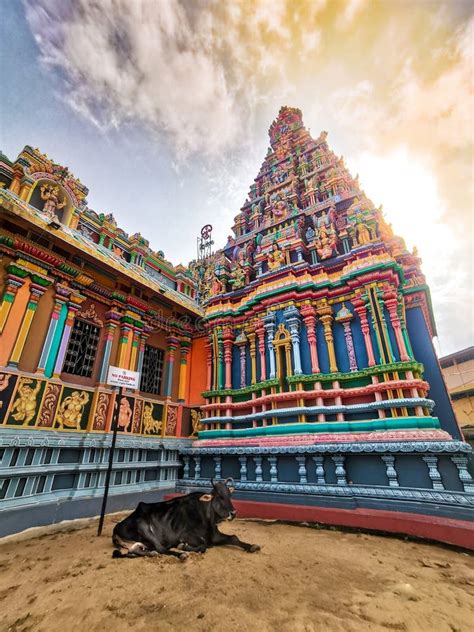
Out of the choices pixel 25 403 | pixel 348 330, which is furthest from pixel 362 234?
pixel 25 403

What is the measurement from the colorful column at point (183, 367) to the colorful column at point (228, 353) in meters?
1.86

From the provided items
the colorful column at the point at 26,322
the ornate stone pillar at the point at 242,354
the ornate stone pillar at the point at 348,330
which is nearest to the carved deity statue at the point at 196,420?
the ornate stone pillar at the point at 242,354

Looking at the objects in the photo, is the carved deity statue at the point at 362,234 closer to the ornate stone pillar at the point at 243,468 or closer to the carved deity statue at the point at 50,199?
the ornate stone pillar at the point at 243,468

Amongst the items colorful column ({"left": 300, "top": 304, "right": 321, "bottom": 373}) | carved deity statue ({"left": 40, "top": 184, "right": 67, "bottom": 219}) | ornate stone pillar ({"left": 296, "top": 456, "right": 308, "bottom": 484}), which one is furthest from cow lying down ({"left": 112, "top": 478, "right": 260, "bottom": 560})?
carved deity statue ({"left": 40, "top": 184, "right": 67, "bottom": 219})

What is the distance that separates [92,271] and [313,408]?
824cm

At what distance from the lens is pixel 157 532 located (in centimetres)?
511

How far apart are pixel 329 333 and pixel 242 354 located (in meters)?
3.44

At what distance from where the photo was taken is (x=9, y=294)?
25.0 ft

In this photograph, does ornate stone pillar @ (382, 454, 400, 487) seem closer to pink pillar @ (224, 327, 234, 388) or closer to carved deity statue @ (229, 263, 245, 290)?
pink pillar @ (224, 327, 234, 388)

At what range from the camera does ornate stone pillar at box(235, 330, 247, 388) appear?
34.9ft

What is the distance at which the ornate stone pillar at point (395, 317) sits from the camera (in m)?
7.84

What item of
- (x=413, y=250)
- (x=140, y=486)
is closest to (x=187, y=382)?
(x=140, y=486)

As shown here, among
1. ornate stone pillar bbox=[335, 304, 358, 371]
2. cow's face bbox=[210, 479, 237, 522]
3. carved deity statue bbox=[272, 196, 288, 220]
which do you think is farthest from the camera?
carved deity statue bbox=[272, 196, 288, 220]

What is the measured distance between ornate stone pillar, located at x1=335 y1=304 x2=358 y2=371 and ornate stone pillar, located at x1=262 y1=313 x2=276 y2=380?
2.19 metres
